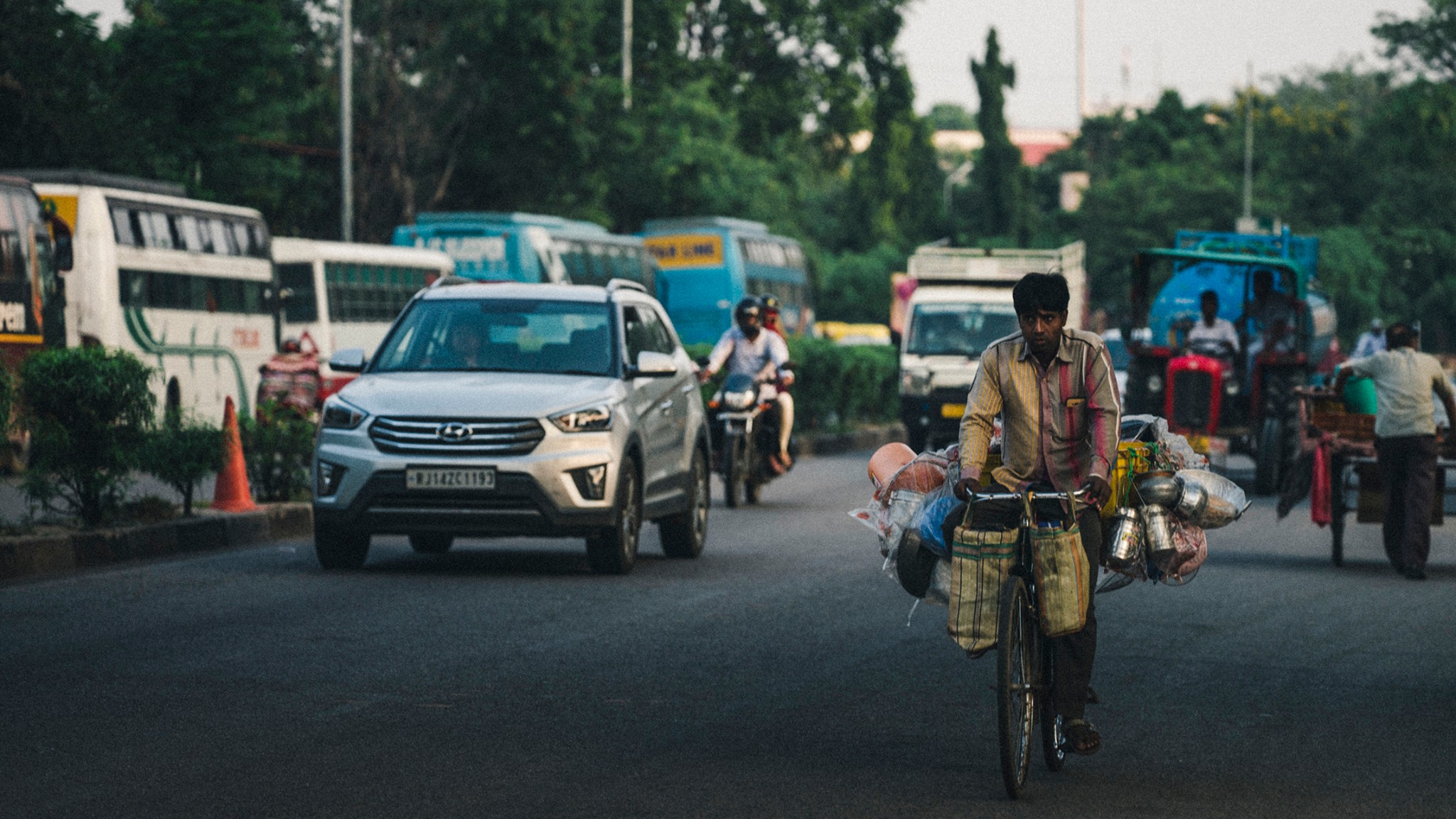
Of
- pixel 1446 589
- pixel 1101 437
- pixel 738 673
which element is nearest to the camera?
pixel 1101 437

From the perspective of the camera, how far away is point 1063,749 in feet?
23.2

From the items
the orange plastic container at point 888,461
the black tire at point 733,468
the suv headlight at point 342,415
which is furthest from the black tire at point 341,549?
the black tire at point 733,468

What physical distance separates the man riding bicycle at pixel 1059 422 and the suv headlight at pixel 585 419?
19.5 feet

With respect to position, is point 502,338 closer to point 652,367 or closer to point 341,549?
point 652,367

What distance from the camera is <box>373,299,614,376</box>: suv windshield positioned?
13.5 m

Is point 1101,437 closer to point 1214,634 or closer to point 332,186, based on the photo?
point 1214,634

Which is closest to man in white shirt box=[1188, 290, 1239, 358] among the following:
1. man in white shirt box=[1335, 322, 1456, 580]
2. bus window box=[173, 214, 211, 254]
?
man in white shirt box=[1335, 322, 1456, 580]

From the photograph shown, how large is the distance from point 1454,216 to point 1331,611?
64988mm

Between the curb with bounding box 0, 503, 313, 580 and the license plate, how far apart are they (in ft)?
7.70

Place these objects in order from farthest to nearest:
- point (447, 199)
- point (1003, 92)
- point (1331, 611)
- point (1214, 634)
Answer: point (1003, 92)
point (447, 199)
point (1331, 611)
point (1214, 634)

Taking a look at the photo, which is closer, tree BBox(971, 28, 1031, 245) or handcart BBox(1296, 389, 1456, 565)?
handcart BBox(1296, 389, 1456, 565)

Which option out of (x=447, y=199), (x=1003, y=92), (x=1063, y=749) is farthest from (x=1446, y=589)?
(x=1003, y=92)

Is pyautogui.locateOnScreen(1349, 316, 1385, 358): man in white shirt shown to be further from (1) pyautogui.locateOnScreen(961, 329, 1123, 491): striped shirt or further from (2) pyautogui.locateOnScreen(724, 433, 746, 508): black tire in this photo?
(1) pyautogui.locateOnScreen(961, 329, 1123, 491): striped shirt

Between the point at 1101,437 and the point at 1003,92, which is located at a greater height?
the point at 1003,92
